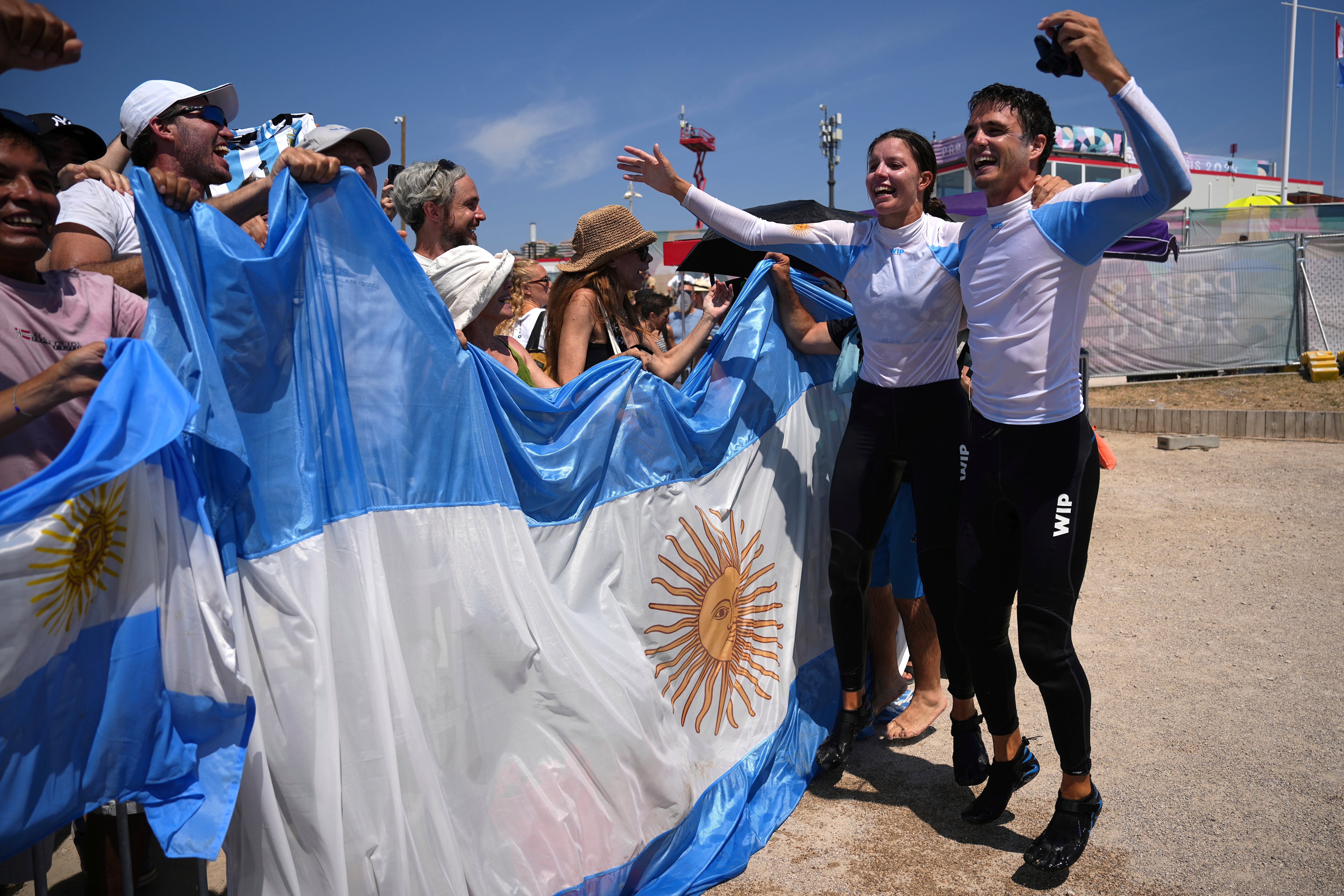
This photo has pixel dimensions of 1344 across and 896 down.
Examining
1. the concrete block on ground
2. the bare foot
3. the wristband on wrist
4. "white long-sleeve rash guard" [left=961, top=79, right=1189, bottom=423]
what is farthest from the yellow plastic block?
the wristband on wrist

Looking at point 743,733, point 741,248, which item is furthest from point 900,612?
point 741,248

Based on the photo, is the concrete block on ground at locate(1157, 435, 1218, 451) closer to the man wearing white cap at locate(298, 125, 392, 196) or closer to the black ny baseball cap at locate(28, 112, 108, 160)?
the man wearing white cap at locate(298, 125, 392, 196)

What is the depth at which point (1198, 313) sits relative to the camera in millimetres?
14930

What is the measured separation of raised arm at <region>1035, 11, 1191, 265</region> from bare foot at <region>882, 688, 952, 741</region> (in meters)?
2.12

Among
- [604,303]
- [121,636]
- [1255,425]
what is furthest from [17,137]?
[1255,425]

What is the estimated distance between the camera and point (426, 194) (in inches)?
131

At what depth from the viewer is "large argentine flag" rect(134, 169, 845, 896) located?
194 centimetres

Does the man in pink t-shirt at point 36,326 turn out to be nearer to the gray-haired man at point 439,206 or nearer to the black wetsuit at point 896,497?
the gray-haired man at point 439,206

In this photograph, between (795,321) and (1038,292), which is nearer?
(1038,292)

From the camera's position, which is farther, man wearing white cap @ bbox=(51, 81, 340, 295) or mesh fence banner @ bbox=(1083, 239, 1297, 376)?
mesh fence banner @ bbox=(1083, 239, 1297, 376)

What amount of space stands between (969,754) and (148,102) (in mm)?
3749

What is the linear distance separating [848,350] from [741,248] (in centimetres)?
98

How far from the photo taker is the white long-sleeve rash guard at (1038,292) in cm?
273

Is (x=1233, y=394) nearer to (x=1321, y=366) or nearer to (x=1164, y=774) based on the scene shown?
(x=1321, y=366)
